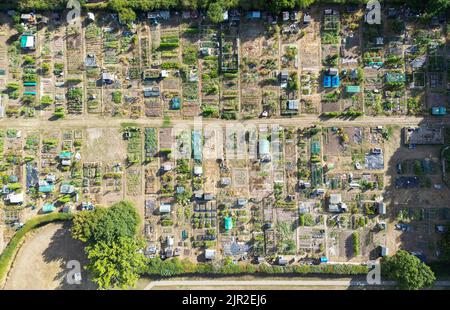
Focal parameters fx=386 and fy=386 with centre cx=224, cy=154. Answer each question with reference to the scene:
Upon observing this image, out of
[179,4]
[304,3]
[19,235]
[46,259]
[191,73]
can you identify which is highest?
[179,4]

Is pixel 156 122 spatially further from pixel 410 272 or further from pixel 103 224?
pixel 410 272

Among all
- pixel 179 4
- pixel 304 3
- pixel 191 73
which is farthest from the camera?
pixel 191 73

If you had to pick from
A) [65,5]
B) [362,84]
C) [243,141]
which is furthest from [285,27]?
[65,5]

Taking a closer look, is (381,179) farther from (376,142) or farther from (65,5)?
(65,5)

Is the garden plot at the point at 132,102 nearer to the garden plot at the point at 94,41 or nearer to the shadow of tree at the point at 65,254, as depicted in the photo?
the garden plot at the point at 94,41

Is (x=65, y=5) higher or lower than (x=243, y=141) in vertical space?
higher

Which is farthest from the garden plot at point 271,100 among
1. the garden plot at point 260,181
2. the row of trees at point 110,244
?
the row of trees at point 110,244

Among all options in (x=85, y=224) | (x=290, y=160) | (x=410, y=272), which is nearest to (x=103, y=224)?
(x=85, y=224)
